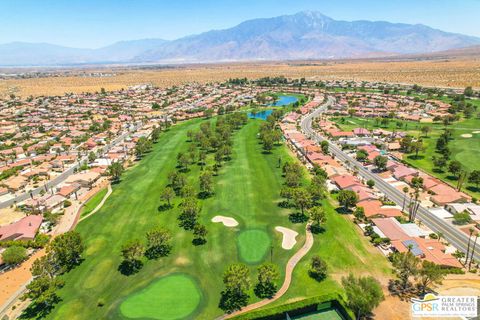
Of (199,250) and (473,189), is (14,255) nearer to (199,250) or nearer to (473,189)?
(199,250)

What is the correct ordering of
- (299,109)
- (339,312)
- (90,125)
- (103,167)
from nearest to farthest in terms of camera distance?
1. (339,312)
2. (103,167)
3. (90,125)
4. (299,109)

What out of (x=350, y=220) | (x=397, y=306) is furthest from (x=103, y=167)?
(x=397, y=306)

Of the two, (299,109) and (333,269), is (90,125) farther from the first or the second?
(333,269)

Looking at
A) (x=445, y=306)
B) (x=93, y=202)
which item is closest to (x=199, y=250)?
(x=93, y=202)

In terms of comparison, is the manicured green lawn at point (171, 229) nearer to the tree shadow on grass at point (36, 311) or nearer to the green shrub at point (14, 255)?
the tree shadow on grass at point (36, 311)

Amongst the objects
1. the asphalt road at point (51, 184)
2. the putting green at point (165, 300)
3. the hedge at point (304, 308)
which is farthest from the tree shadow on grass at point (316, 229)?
the asphalt road at point (51, 184)

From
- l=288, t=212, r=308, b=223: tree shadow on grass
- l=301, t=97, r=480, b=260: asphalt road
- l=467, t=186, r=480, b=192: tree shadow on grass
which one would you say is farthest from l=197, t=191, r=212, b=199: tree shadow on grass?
l=467, t=186, r=480, b=192: tree shadow on grass
